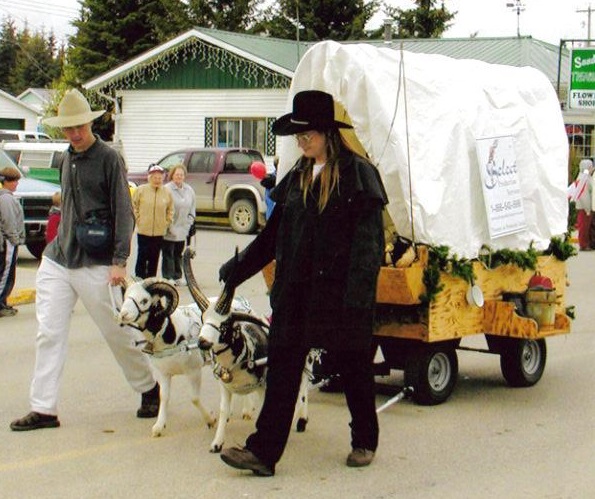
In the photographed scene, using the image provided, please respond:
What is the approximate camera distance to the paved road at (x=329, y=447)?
264 inches

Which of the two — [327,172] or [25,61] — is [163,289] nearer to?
[327,172]

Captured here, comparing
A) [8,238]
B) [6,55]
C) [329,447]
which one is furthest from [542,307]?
[6,55]

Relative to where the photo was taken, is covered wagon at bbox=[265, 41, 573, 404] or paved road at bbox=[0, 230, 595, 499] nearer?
paved road at bbox=[0, 230, 595, 499]

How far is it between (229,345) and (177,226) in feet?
33.3

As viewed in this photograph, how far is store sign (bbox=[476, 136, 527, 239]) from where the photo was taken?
9148mm

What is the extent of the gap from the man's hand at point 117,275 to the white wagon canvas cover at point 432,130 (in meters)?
2.06

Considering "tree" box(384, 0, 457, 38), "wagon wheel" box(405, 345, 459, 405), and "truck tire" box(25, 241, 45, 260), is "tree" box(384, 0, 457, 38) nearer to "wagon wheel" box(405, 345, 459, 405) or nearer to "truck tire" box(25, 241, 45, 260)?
"truck tire" box(25, 241, 45, 260)

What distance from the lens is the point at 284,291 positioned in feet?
22.7

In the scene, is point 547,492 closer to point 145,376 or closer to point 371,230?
point 371,230

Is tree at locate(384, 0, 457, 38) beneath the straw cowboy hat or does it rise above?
above

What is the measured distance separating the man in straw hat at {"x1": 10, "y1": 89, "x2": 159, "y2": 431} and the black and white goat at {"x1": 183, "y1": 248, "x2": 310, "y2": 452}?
0.65m

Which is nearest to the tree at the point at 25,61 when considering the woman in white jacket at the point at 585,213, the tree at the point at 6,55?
the tree at the point at 6,55

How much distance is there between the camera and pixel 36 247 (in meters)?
21.3

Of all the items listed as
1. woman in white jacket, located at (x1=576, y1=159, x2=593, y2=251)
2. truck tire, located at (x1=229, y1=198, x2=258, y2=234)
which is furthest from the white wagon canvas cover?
truck tire, located at (x1=229, y1=198, x2=258, y2=234)
